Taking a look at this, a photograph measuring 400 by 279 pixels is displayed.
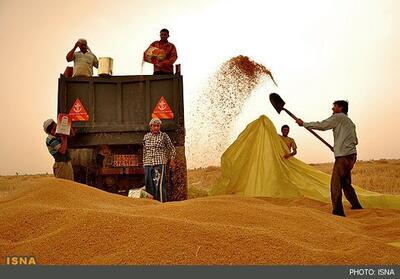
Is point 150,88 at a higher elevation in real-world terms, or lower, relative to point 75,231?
higher

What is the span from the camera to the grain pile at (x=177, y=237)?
11.6 feet

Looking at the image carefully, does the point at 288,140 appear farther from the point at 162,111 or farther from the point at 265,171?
the point at 162,111

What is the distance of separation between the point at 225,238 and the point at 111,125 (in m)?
5.29

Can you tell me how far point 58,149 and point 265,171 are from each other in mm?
4049

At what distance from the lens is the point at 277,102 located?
30.1 ft

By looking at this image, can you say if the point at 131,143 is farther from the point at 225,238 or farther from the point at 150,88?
the point at 225,238

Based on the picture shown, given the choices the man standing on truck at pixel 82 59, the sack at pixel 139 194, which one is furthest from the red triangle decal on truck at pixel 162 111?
the man standing on truck at pixel 82 59

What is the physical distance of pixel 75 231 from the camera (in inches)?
155

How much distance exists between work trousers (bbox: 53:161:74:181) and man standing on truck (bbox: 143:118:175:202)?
47.3 inches

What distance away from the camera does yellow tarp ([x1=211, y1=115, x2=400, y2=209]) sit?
961 centimetres

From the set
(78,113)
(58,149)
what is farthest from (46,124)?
(78,113)

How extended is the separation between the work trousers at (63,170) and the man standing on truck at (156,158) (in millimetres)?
1201
